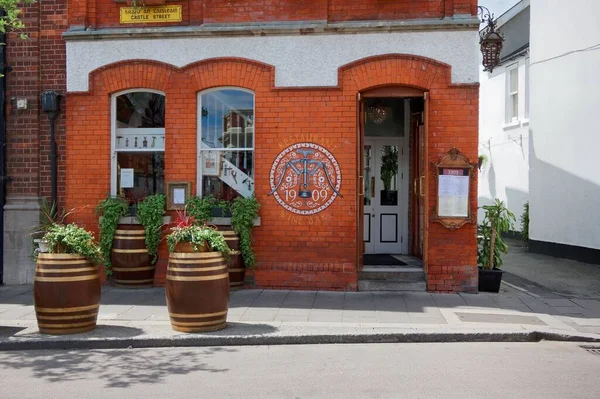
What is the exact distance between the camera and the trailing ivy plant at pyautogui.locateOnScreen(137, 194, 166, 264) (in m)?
10.8

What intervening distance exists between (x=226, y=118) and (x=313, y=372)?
583 centimetres

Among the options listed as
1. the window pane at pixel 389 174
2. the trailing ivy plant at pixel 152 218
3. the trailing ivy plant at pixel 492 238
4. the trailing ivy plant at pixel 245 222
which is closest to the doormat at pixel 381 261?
the window pane at pixel 389 174

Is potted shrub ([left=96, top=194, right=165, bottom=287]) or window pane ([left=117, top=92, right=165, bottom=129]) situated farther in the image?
window pane ([left=117, top=92, right=165, bottom=129])

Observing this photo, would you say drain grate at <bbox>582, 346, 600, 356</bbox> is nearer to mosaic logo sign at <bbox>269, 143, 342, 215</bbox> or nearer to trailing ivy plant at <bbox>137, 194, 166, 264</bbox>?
mosaic logo sign at <bbox>269, 143, 342, 215</bbox>

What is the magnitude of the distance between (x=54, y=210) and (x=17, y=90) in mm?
2229

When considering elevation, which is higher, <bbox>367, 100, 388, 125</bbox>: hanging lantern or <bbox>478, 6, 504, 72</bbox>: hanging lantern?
<bbox>478, 6, 504, 72</bbox>: hanging lantern

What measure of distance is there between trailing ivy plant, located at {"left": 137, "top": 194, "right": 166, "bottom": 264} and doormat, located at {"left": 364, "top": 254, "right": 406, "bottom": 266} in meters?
3.66

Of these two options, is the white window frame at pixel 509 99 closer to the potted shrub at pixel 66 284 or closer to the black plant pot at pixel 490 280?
the black plant pot at pixel 490 280

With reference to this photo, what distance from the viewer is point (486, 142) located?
74.9ft

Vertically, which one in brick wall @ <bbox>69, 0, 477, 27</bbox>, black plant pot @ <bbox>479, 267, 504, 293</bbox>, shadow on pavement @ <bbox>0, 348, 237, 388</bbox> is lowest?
shadow on pavement @ <bbox>0, 348, 237, 388</bbox>

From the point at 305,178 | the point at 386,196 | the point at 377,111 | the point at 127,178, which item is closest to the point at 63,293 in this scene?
the point at 127,178

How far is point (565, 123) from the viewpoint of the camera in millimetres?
15430

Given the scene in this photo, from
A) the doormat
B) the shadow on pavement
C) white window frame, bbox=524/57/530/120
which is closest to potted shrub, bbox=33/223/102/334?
the shadow on pavement

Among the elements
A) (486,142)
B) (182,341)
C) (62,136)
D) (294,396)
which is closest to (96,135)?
(62,136)
